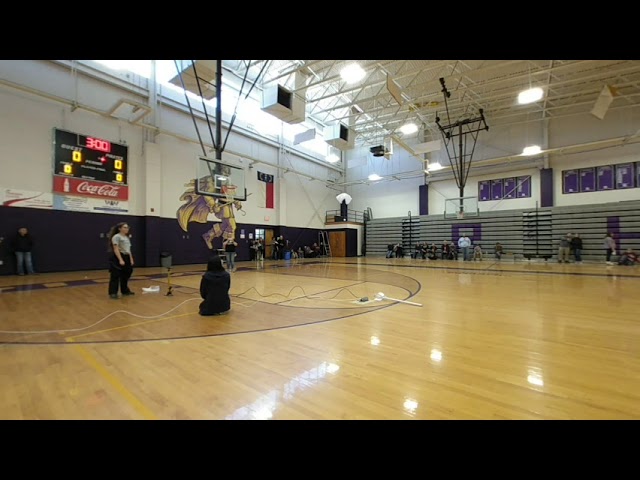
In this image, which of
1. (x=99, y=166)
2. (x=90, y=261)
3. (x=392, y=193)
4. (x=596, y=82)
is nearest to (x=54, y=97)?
(x=99, y=166)

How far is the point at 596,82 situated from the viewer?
12344 mm

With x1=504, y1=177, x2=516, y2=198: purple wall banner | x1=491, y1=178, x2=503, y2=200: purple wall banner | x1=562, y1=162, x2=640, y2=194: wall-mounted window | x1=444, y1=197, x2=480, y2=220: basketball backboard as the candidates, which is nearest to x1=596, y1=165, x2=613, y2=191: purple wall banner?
x1=562, y1=162, x2=640, y2=194: wall-mounted window

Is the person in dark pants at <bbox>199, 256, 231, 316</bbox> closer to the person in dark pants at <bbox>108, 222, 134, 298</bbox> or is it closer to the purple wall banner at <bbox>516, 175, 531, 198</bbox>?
the person in dark pants at <bbox>108, 222, 134, 298</bbox>

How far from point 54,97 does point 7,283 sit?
5845 millimetres

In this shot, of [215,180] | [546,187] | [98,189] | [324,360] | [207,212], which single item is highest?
[546,187]

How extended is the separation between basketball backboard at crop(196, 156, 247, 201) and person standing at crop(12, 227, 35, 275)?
5.62 metres

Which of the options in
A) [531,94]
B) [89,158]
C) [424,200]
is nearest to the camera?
[531,94]

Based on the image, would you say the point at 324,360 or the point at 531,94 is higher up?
the point at 531,94

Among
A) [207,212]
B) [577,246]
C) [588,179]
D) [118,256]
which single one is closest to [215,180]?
[118,256]

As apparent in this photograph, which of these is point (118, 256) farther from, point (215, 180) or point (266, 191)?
point (266, 191)

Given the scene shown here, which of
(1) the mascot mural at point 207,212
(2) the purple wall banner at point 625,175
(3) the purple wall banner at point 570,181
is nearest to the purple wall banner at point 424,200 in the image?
(3) the purple wall banner at point 570,181

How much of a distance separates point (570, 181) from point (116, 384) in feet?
64.8

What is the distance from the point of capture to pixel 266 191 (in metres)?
16.7

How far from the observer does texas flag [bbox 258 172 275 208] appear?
16.4 m
